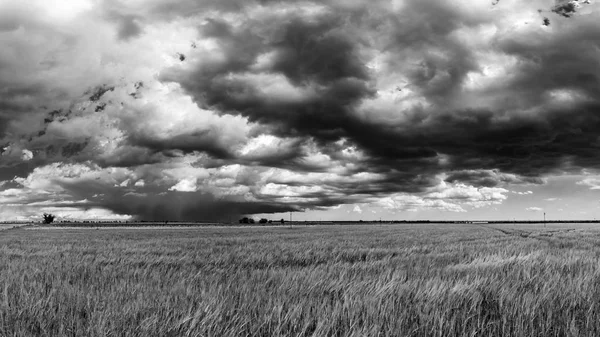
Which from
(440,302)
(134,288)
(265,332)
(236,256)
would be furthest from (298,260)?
(265,332)

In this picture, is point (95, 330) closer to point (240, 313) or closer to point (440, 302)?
point (240, 313)

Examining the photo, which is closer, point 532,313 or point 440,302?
point 532,313

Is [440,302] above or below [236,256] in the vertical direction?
above

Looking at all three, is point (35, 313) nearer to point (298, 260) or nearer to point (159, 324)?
point (159, 324)

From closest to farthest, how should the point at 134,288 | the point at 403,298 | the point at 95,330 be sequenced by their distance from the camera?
the point at 95,330
the point at 403,298
the point at 134,288

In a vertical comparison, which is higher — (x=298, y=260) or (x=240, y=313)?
(x=240, y=313)

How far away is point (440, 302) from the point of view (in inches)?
190

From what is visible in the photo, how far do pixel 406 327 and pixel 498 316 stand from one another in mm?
1505

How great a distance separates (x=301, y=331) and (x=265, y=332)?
0.33 meters

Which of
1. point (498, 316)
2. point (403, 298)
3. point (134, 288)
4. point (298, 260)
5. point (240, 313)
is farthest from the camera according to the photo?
point (298, 260)

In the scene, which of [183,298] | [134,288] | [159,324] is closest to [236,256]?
[134,288]

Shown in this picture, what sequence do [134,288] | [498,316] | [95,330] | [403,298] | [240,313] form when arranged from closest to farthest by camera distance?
[95,330] → [240,313] → [498,316] → [403,298] → [134,288]

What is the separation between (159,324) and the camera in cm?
378

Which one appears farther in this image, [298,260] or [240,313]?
[298,260]
